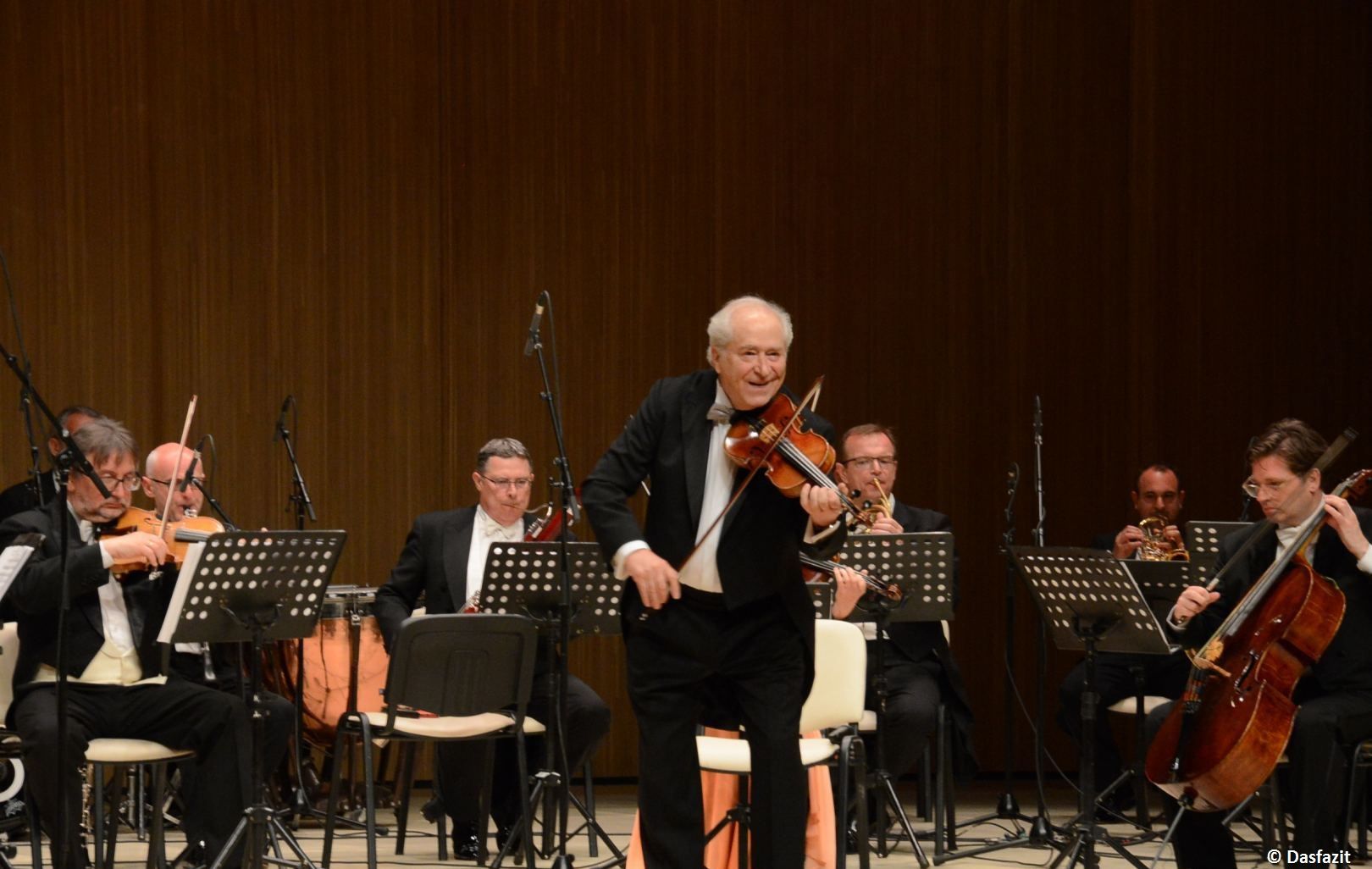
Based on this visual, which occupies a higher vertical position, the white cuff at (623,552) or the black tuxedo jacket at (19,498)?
the white cuff at (623,552)

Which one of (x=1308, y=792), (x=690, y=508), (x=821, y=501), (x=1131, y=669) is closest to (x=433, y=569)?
(x=690, y=508)

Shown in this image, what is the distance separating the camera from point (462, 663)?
17.3 ft

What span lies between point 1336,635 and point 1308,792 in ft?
1.51

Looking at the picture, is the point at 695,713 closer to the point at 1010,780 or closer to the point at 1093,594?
the point at 1093,594

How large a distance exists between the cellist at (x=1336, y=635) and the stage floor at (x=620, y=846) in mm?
821

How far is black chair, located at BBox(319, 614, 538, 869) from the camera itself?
5.21 m

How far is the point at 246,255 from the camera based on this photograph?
24.4 feet

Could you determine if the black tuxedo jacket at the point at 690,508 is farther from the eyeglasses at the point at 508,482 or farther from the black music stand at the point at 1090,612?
the eyeglasses at the point at 508,482

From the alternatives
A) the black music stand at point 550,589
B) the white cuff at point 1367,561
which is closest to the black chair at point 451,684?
the black music stand at point 550,589

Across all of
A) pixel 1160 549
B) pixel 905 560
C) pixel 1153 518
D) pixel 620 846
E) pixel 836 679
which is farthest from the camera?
pixel 1153 518

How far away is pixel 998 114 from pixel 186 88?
3.77 meters

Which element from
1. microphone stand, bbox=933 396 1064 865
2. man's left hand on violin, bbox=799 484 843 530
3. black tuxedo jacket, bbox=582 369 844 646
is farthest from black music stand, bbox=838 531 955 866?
man's left hand on violin, bbox=799 484 843 530

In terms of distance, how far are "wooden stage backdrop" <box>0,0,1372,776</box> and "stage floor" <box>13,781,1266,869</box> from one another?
739 millimetres

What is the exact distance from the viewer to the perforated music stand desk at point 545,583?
5.32 m
